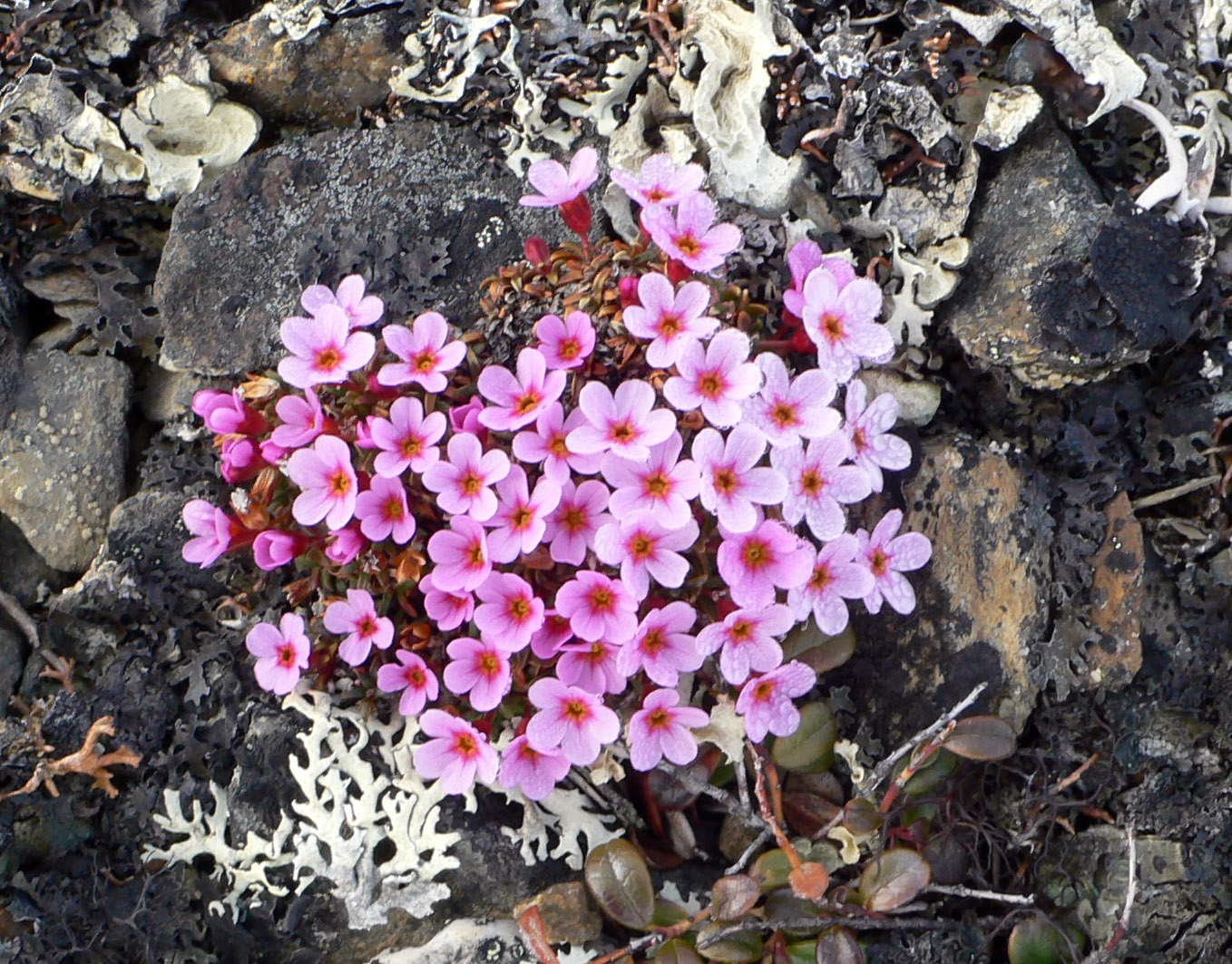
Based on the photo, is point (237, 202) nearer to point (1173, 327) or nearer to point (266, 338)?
point (266, 338)

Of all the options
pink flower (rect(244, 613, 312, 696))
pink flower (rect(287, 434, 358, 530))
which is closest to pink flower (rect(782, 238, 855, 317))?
pink flower (rect(287, 434, 358, 530))

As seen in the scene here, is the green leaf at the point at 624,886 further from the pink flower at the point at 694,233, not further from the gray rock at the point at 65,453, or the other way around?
the gray rock at the point at 65,453

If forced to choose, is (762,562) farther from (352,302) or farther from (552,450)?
(352,302)

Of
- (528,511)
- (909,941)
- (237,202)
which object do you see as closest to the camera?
(528,511)

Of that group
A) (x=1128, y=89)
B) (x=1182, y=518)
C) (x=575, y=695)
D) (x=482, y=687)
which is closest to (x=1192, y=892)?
(x=1182, y=518)

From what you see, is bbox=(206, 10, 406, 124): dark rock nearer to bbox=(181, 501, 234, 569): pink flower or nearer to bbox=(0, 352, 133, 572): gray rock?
bbox=(0, 352, 133, 572): gray rock

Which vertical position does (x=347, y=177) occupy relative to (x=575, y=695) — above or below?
above
